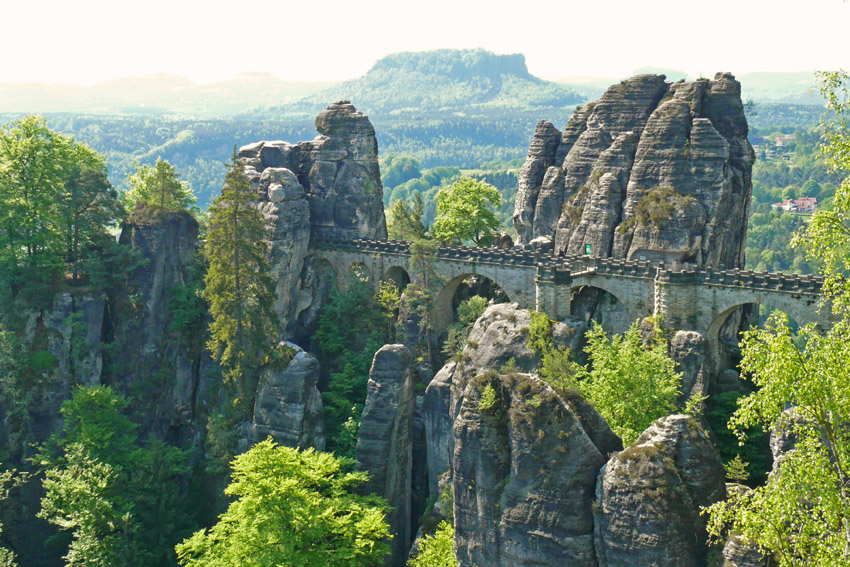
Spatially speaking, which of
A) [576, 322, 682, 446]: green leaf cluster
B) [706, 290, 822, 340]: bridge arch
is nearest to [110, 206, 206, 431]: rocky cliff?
[576, 322, 682, 446]: green leaf cluster

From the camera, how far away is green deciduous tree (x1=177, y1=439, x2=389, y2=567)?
4112 cm

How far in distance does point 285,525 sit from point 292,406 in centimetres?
1267

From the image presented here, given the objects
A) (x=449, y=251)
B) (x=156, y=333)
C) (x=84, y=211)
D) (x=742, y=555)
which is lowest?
(x=742, y=555)

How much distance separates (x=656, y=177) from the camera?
193 feet

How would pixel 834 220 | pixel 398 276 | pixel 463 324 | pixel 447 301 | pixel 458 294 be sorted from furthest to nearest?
pixel 398 276, pixel 458 294, pixel 447 301, pixel 463 324, pixel 834 220

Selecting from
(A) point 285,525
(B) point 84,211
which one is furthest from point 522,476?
(B) point 84,211

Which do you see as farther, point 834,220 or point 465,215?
point 465,215

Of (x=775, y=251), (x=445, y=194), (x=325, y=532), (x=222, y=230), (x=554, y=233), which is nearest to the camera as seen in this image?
(x=325, y=532)

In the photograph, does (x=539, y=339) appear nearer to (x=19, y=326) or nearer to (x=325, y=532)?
(x=325, y=532)

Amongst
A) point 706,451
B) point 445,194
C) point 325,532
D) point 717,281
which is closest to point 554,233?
point 445,194

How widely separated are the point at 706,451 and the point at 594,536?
4889mm

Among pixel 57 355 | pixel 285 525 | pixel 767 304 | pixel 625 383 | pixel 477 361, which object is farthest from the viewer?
pixel 57 355

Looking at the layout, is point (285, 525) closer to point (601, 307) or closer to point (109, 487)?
point (109, 487)

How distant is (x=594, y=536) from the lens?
32125 mm
